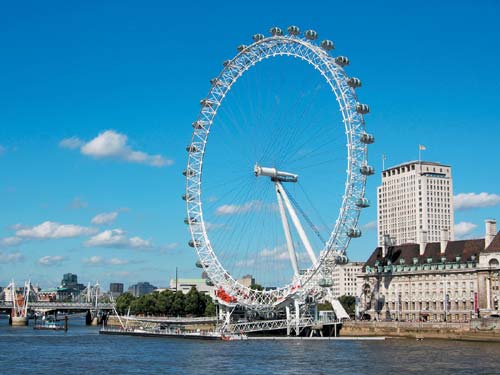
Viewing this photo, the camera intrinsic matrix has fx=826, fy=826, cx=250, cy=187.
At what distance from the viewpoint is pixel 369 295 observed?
385 feet

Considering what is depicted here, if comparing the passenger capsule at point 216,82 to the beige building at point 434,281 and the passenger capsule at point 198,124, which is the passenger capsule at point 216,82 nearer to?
the passenger capsule at point 198,124

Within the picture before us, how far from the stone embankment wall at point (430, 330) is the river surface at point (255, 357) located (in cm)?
363

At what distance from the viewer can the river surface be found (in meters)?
56.2

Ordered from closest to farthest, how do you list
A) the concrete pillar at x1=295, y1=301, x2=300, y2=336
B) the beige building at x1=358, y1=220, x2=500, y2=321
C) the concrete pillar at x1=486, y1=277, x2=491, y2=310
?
the concrete pillar at x1=295, y1=301, x2=300, y2=336 < the concrete pillar at x1=486, y1=277, x2=491, y2=310 < the beige building at x1=358, y1=220, x2=500, y2=321

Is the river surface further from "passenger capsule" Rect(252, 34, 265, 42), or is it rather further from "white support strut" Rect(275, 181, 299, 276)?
"passenger capsule" Rect(252, 34, 265, 42)

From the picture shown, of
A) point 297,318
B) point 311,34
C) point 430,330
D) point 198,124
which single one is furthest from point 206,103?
point 430,330

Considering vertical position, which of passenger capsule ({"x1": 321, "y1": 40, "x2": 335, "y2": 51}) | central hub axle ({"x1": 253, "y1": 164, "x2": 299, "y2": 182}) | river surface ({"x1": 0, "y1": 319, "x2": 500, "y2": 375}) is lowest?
river surface ({"x1": 0, "y1": 319, "x2": 500, "y2": 375})

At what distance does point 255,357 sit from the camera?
66.0 m

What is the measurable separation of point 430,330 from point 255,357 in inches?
1202

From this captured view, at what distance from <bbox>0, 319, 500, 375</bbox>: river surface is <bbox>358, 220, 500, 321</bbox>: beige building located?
55.1ft

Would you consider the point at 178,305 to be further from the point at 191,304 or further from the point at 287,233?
the point at 287,233

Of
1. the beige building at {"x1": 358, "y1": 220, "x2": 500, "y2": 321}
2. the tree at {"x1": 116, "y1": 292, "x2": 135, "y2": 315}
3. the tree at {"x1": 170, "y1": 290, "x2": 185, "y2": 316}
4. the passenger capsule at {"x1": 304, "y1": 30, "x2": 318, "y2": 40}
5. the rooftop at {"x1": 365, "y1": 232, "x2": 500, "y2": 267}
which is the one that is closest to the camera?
the passenger capsule at {"x1": 304, "y1": 30, "x2": 318, "y2": 40}

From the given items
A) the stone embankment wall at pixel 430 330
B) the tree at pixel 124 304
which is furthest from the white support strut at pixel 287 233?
the tree at pixel 124 304

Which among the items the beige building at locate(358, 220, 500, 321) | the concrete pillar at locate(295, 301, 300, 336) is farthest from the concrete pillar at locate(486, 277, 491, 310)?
the concrete pillar at locate(295, 301, 300, 336)
